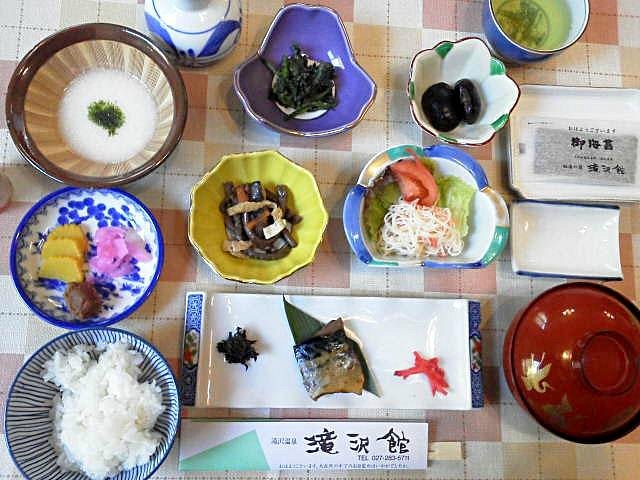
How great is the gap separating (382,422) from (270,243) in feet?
1.93

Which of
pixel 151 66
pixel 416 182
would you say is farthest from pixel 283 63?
pixel 416 182

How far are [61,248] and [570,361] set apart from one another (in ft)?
4.37

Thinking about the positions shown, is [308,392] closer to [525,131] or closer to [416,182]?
[416,182]

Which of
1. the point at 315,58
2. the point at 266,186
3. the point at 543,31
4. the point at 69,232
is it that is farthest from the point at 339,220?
the point at 543,31

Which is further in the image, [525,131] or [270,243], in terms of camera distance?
[525,131]

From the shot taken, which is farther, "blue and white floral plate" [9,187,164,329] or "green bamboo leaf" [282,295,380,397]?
"green bamboo leaf" [282,295,380,397]

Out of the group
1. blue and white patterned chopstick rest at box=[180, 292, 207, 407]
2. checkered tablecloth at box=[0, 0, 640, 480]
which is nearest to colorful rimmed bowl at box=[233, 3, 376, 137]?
checkered tablecloth at box=[0, 0, 640, 480]

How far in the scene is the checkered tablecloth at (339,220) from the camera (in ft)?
5.35

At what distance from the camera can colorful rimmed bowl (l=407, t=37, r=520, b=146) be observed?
1.67m

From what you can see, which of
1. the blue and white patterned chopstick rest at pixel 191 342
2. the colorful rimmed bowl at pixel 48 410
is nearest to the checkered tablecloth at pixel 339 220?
the blue and white patterned chopstick rest at pixel 191 342

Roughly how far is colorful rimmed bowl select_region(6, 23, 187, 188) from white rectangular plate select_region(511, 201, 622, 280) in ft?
3.39

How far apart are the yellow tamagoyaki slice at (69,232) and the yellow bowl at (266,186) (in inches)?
11.9

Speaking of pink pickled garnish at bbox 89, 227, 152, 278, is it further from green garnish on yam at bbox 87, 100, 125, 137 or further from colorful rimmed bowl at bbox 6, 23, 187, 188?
green garnish on yam at bbox 87, 100, 125, 137

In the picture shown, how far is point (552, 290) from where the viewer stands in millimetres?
1555
